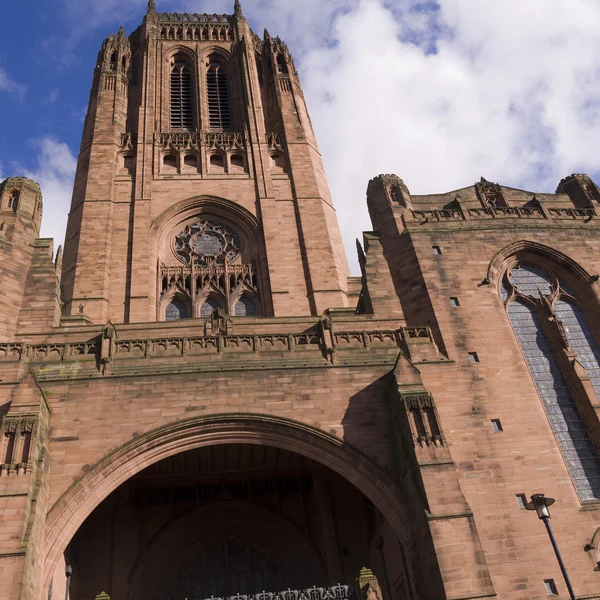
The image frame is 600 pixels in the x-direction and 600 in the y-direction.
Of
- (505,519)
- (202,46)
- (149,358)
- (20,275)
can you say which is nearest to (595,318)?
(505,519)

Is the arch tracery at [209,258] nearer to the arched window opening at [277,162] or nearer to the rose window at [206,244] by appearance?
the rose window at [206,244]

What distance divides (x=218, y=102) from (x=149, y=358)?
73.3ft

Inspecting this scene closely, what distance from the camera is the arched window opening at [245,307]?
2714 centimetres

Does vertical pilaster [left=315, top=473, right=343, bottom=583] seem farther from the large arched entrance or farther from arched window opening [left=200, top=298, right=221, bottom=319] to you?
arched window opening [left=200, top=298, right=221, bottom=319]

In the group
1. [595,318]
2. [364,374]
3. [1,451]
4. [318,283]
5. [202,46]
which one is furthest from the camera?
[202,46]

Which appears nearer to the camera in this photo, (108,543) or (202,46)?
(108,543)

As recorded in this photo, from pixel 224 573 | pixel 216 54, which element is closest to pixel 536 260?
pixel 224 573

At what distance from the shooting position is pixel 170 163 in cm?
3241

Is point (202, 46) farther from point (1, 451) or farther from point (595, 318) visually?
point (1, 451)

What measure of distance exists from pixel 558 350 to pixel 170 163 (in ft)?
64.8

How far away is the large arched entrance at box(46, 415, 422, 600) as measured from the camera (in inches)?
678

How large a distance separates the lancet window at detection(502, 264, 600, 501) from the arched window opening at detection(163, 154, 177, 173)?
1665 centimetres

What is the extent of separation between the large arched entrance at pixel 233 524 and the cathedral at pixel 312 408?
0.06m

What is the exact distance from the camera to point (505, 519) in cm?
1614
